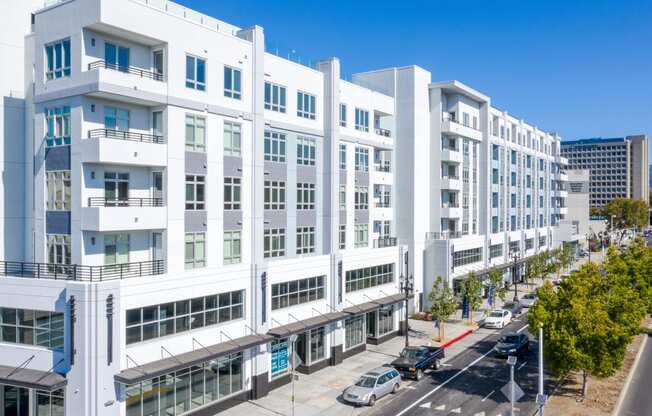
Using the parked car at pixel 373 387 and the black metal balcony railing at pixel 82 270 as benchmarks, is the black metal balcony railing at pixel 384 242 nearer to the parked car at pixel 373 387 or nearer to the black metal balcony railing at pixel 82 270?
the parked car at pixel 373 387

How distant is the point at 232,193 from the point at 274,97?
756 cm

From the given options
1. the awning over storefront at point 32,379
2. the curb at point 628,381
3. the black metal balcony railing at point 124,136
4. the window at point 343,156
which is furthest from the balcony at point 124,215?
the curb at point 628,381

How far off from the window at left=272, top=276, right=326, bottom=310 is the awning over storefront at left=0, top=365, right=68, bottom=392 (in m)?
13.0

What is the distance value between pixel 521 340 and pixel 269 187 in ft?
Result: 71.2

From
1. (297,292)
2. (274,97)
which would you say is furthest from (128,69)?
(297,292)

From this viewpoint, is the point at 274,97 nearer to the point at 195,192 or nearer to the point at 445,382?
the point at 195,192

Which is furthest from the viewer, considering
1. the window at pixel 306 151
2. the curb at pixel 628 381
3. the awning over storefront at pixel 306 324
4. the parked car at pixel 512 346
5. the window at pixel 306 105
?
the parked car at pixel 512 346

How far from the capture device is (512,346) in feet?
128

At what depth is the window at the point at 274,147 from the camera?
34.4 meters

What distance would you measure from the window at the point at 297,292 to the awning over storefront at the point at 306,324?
125cm

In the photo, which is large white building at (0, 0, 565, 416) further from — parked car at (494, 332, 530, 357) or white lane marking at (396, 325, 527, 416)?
parked car at (494, 332, 530, 357)

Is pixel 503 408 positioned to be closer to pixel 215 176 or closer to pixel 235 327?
pixel 235 327

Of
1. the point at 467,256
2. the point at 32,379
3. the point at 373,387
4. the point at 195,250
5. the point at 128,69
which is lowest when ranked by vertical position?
the point at 373,387

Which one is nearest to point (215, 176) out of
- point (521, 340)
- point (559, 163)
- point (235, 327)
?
point (235, 327)
